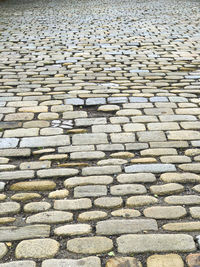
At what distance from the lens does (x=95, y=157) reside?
3.10 metres

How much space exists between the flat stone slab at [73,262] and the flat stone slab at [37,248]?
5 centimetres

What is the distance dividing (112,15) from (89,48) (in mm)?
5431

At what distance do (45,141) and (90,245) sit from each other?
1.46 meters

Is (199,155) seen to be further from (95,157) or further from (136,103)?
(136,103)

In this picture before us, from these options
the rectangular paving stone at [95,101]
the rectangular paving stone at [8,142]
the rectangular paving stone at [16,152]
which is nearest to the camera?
the rectangular paving stone at [16,152]

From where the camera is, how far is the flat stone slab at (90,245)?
2.07m

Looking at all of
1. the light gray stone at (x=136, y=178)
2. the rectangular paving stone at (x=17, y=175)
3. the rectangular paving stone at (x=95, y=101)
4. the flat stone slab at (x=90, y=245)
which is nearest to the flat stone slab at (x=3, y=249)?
the flat stone slab at (x=90, y=245)

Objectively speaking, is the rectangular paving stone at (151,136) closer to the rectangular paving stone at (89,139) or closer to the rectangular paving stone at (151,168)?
the rectangular paving stone at (89,139)

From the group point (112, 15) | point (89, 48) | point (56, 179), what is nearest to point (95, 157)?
point (56, 179)

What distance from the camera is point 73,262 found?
199cm

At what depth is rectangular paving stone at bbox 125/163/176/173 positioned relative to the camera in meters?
2.89

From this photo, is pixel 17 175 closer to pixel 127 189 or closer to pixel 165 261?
pixel 127 189

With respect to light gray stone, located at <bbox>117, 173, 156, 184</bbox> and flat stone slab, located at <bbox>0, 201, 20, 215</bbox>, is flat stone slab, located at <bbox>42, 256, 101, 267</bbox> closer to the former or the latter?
flat stone slab, located at <bbox>0, 201, 20, 215</bbox>

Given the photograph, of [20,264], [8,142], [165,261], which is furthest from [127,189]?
[8,142]
